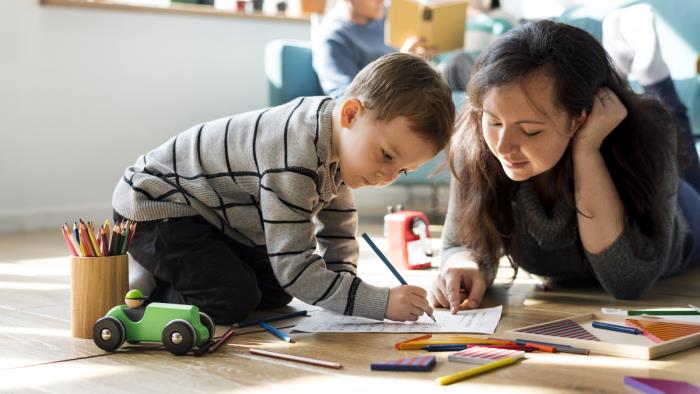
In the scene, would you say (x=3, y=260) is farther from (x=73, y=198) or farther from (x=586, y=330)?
(x=586, y=330)

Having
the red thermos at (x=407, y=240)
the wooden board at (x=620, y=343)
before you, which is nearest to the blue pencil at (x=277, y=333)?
the wooden board at (x=620, y=343)

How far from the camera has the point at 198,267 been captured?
5.08 feet

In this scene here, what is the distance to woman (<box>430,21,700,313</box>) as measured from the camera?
4.95ft

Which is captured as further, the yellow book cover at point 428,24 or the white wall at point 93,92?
the white wall at point 93,92

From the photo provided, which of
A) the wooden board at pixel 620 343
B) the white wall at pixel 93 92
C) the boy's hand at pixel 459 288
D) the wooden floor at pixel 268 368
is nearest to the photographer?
the wooden floor at pixel 268 368

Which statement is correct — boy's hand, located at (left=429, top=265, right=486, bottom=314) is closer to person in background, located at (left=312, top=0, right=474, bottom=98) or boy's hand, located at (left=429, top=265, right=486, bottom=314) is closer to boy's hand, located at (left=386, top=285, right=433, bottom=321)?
boy's hand, located at (left=386, top=285, right=433, bottom=321)

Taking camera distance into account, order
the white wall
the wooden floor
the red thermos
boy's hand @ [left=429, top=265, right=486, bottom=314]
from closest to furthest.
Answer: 1. the wooden floor
2. boy's hand @ [left=429, top=265, right=486, bottom=314]
3. the red thermos
4. the white wall

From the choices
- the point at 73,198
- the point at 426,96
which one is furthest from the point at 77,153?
the point at 426,96

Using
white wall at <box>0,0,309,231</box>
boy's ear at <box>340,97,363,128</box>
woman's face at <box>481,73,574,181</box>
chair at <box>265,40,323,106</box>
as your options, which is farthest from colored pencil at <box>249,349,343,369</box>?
white wall at <box>0,0,309,231</box>

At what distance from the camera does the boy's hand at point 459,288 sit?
1625 mm

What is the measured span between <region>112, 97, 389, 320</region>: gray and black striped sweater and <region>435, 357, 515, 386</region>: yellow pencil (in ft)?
0.90

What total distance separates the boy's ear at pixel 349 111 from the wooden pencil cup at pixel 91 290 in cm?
42

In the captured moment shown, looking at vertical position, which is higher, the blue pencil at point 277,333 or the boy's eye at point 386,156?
the boy's eye at point 386,156

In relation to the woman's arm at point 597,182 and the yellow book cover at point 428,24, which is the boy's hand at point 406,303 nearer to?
the woman's arm at point 597,182
